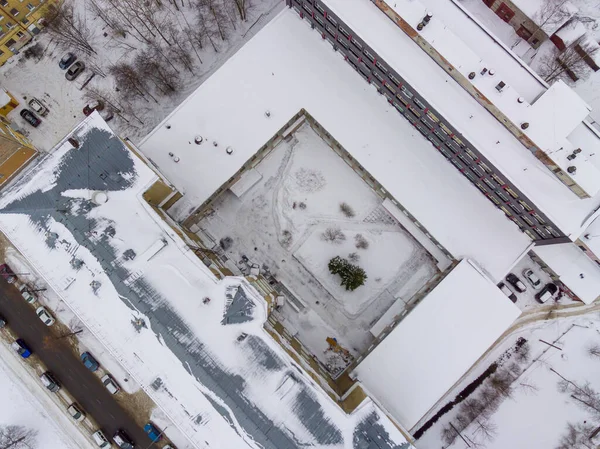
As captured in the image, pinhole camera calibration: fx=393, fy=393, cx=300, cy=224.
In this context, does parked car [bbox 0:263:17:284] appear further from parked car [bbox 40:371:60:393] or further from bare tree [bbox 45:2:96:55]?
bare tree [bbox 45:2:96:55]

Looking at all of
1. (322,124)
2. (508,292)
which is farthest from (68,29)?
(508,292)

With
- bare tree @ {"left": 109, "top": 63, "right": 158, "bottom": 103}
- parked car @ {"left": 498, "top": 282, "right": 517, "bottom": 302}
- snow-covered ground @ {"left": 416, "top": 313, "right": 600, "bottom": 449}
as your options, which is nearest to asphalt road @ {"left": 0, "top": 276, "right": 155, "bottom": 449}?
bare tree @ {"left": 109, "top": 63, "right": 158, "bottom": 103}

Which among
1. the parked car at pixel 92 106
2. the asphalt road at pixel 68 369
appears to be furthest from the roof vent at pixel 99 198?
the asphalt road at pixel 68 369

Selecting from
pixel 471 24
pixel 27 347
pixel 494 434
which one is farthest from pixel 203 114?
pixel 494 434

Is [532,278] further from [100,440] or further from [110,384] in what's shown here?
[100,440]

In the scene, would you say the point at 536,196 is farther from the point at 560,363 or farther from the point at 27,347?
the point at 27,347
